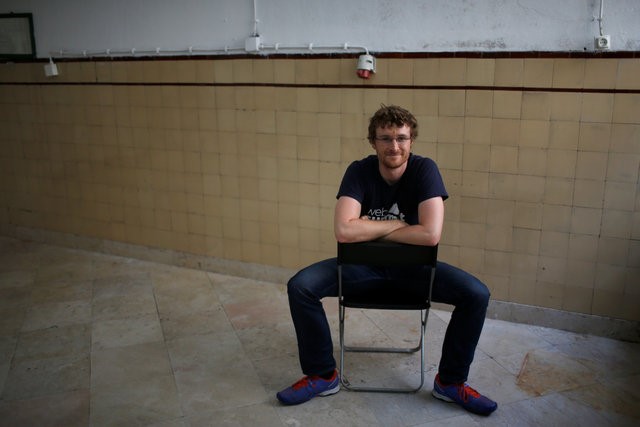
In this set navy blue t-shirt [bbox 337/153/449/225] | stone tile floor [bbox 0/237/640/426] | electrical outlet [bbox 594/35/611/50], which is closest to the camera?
stone tile floor [bbox 0/237/640/426]

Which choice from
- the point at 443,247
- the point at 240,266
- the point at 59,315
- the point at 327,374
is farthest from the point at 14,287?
the point at 443,247

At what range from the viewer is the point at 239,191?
419cm

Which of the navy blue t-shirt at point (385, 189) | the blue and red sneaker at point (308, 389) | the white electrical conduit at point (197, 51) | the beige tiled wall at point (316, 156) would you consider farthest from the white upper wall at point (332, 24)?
the blue and red sneaker at point (308, 389)

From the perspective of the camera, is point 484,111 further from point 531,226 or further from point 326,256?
point 326,256

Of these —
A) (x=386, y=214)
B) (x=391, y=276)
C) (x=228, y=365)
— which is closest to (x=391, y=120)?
(x=386, y=214)

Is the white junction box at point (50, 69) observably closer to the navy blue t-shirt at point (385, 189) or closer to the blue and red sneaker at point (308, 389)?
the navy blue t-shirt at point (385, 189)

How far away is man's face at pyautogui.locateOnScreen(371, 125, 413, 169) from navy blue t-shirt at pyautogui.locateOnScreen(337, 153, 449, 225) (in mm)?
92

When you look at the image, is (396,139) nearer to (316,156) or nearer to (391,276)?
(391,276)

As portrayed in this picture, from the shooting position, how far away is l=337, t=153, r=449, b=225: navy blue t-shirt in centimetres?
268

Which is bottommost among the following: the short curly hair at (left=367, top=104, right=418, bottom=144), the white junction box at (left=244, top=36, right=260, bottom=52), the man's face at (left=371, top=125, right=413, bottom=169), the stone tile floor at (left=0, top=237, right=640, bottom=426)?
the stone tile floor at (left=0, top=237, right=640, bottom=426)

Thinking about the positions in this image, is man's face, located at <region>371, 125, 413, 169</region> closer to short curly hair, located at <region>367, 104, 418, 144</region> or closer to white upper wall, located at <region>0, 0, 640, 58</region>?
short curly hair, located at <region>367, 104, 418, 144</region>

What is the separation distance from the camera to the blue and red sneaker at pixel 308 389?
2.64 meters

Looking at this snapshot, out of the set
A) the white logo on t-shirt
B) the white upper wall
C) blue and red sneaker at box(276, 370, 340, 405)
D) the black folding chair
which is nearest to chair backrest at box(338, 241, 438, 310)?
the black folding chair

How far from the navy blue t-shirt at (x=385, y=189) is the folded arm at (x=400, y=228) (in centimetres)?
12
